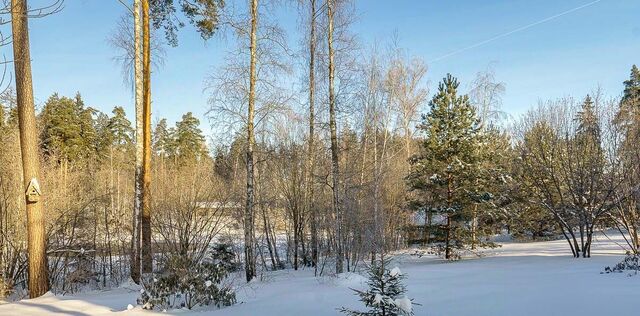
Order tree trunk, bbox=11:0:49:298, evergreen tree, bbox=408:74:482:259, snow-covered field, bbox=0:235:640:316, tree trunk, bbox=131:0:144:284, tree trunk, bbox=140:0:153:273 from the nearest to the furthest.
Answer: snow-covered field, bbox=0:235:640:316 → tree trunk, bbox=11:0:49:298 → tree trunk, bbox=131:0:144:284 → tree trunk, bbox=140:0:153:273 → evergreen tree, bbox=408:74:482:259

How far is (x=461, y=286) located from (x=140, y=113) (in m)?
7.99

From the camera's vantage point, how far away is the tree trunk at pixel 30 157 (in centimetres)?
691

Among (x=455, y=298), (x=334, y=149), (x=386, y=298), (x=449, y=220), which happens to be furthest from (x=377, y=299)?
(x=449, y=220)

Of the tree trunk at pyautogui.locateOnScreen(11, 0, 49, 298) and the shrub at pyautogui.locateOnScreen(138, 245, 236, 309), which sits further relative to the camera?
the tree trunk at pyautogui.locateOnScreen(11, 0, 49, 298)

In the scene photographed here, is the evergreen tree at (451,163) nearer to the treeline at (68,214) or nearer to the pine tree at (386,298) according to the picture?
the treeline at (68,214)

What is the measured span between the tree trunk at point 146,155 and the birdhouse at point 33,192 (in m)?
2.73

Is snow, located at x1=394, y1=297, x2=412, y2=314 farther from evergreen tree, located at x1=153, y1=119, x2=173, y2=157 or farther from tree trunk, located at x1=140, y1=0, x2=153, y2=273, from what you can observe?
evergreen tree, located at x1=153, y1=119, x2=173, y2=157

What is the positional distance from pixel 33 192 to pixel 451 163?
12.3m

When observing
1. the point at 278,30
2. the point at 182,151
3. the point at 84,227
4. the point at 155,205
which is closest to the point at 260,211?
the point at 155,205

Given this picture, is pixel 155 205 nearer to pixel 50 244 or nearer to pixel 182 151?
pixel 50 244

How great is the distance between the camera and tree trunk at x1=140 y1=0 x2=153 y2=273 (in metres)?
9.90

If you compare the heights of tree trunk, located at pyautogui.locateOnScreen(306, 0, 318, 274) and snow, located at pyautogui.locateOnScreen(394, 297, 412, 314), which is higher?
tree trunk, located at pyautogui.locateOnScreen(306, 0, 318, 274)

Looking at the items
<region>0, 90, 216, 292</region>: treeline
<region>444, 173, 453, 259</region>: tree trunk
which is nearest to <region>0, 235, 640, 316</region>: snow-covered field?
<region>0, 90, 216, 292</region>: treeline

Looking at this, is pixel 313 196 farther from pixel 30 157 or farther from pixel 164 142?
pixel 164 142
